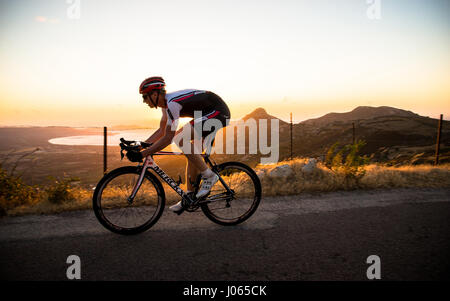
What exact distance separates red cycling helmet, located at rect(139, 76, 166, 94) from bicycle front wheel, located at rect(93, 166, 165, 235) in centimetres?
111

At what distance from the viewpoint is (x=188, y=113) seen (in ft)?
12.3

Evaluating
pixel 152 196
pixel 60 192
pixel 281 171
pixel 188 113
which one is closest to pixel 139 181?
pixel 152 196

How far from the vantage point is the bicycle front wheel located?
11.7 ft

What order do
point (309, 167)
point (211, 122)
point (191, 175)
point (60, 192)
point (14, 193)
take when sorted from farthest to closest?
1. point (309, 167)
2. point (60, 192)
3. point (14, 193)
4. point (191, 175)
5. point (211, 122)

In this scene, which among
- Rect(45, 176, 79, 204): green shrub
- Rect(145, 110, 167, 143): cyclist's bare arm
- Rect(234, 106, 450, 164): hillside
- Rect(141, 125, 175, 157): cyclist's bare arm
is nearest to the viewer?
Rect(141, 125, 175, 157): cyclist's bare arm

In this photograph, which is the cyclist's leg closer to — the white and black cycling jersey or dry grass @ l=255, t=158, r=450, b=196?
the white and black cycling jersey

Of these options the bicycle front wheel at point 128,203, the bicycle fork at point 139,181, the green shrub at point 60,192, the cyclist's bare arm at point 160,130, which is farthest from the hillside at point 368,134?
the bicycle fork at point 139,181

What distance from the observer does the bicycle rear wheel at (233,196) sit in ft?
13.1

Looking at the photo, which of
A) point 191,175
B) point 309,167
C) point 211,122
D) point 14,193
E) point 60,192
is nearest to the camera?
point 211,122

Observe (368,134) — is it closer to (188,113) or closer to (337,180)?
(337,180)

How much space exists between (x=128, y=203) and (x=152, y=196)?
0.36 metres

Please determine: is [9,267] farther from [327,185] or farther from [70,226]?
[327,185]

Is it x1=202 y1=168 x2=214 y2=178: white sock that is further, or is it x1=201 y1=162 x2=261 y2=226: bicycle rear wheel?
x1=201 y1=162 x2=261 y2=226: bicycle rear wheel

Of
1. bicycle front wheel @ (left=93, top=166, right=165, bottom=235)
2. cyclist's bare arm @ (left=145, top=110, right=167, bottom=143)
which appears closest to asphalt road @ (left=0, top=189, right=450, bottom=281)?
bicycle front wheel @ (left=93, top=166, right=165, bottom=235)
